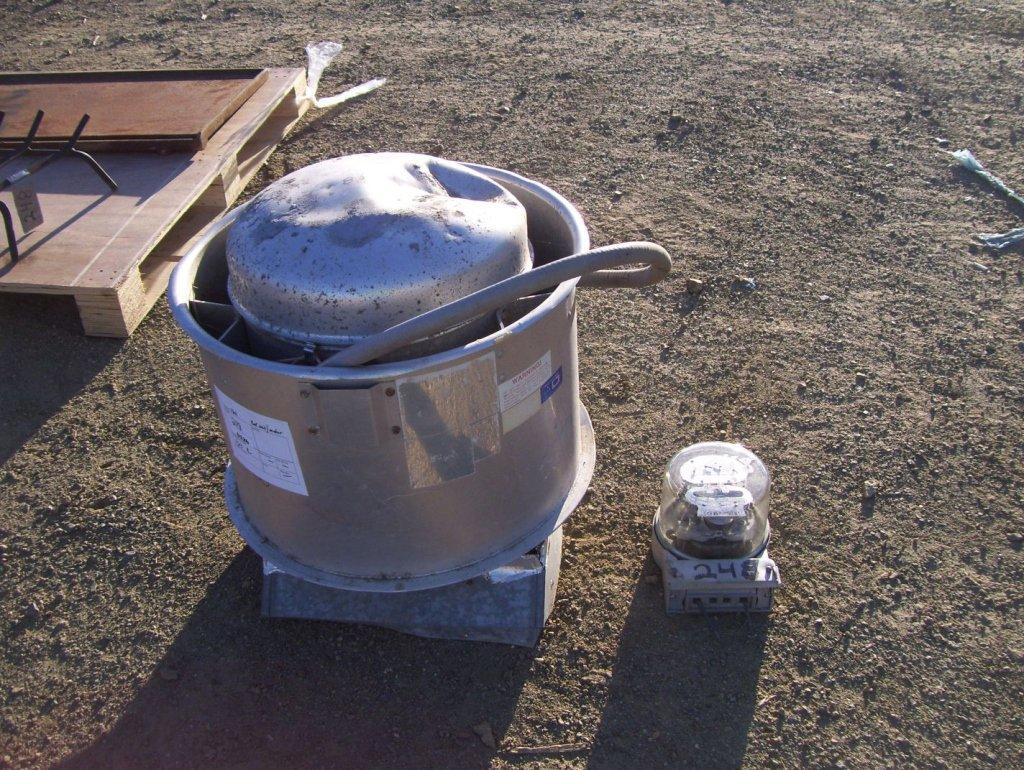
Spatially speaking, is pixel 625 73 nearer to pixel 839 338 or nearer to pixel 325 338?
pixel 839 338

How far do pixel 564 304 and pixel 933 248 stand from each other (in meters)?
2.47

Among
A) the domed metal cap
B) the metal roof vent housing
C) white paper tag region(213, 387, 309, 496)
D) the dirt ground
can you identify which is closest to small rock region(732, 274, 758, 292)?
the dirt ground

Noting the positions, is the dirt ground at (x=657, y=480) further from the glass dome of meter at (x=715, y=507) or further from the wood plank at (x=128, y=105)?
the wood plank at (x=128, y=105)

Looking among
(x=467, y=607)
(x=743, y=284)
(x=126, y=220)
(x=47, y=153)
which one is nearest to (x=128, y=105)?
(x=47, y=153)

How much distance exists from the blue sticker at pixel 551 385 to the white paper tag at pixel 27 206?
2486mm

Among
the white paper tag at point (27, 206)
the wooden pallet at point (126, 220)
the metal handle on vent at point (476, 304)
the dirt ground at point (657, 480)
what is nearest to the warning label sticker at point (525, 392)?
the metal handle on vent at point (476, 304)

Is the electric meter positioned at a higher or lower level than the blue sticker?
lower

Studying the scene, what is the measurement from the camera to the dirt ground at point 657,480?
2166 millimetres

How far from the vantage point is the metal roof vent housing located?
5.77ft

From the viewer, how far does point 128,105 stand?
429cm

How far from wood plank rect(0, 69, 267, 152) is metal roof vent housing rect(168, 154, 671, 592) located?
219 cm

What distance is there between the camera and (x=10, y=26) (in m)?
6.27

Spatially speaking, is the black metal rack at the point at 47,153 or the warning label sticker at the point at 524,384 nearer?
the warning label sticker at the point at 524,384

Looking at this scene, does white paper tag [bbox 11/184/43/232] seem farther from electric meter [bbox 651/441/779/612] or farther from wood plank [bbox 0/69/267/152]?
electric meter [bbox 651/441/779/612]
